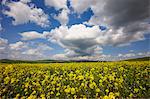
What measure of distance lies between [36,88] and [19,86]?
108 centimetres

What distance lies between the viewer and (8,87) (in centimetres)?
995

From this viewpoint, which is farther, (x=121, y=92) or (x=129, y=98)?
(x=121, y=92)

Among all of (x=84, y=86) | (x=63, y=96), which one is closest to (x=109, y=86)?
(x=84, y=86)

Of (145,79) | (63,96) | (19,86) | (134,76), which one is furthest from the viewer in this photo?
(134,76)

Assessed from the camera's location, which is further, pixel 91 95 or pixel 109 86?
pixel 109 86

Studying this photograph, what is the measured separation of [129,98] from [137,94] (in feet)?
2.75

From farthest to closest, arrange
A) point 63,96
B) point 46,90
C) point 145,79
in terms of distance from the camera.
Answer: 1. point 145,79
2. point 46,90
3. point 63,96

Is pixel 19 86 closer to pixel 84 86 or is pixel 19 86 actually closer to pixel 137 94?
pixel 84 86

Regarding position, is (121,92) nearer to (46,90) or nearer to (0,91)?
(46,90)

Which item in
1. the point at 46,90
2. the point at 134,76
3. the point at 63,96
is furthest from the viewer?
the point at 134,76

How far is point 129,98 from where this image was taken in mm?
8812

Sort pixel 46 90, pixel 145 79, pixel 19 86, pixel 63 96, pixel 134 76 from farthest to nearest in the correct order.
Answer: pixel 134 76
pixel 145 79
pixel 19 86
pixel 46 90
pixel 63 96

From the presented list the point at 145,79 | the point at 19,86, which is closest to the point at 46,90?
the point at 19,86

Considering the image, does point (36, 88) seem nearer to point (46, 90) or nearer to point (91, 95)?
point (46, 90)
